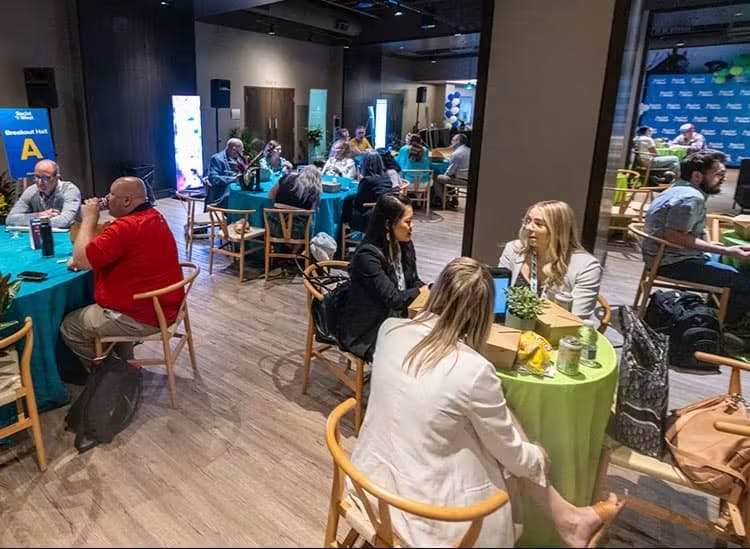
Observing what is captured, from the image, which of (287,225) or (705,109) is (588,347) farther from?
(705,109)

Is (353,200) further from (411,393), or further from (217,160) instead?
(411,393)

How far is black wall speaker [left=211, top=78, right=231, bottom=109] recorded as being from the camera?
389 inches

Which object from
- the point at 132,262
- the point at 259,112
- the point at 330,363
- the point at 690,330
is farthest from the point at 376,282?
the point at 259,112

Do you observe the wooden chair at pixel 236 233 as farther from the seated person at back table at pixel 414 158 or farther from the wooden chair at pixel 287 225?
the seated person at back table at pixel 414 158

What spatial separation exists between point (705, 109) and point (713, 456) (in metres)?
16.6

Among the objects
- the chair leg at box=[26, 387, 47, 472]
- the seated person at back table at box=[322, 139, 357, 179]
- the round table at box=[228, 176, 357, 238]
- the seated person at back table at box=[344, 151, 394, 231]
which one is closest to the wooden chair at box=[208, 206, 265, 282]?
the round table at box=[228, 176, 357, 238]

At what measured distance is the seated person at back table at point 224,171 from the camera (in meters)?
6.18

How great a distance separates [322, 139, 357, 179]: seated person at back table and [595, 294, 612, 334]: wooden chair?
4453mm

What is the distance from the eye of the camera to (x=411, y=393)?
4.85 ft

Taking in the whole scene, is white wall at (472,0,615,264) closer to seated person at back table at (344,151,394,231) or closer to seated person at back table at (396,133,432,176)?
seated person at back table at (344,151,394,231)

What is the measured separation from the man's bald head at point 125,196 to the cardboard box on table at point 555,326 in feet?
7.14

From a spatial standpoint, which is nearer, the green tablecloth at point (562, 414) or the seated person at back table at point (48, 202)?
the green tablecloth at point (562, 414)

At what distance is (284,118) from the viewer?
41.1 ft

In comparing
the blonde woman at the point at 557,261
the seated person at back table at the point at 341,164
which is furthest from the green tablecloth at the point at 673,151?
the blonde woman at the point at 557,261
